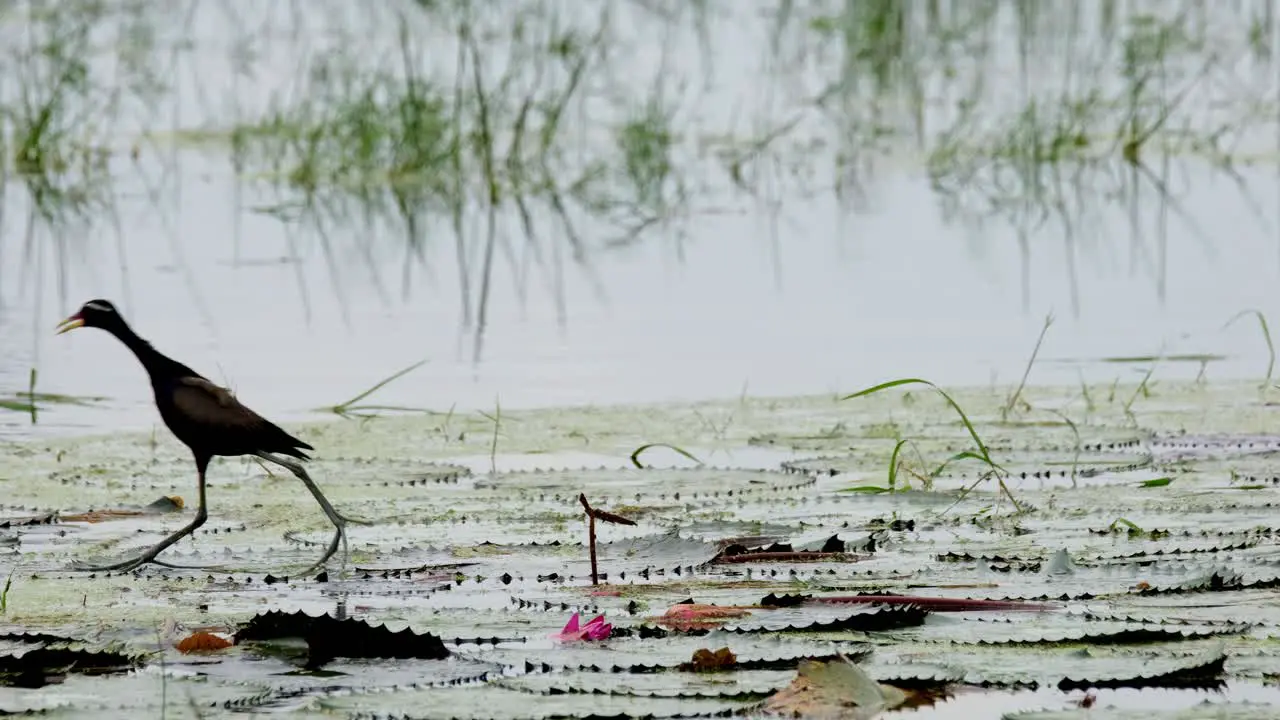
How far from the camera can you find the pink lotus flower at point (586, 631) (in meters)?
3.17

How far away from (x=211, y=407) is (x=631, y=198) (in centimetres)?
857

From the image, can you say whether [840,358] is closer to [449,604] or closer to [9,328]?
[9,328]

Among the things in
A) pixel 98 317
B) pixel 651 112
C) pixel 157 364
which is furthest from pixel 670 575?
pixel 651 112

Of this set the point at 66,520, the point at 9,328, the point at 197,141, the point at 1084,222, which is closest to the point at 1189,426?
the point at 66,520

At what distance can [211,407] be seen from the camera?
156 inches

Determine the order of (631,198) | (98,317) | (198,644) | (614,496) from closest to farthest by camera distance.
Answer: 1. (198,644)
2. (98,317)
3. (614,496)
4. (631,198)

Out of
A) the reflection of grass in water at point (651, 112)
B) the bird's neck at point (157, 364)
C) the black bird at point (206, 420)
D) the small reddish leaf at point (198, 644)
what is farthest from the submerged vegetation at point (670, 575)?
the reflection of grass in water at point (651, 112)

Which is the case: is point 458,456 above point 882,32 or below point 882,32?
below

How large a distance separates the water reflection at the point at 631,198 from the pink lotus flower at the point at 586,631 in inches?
118

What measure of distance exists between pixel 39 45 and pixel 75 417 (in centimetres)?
840

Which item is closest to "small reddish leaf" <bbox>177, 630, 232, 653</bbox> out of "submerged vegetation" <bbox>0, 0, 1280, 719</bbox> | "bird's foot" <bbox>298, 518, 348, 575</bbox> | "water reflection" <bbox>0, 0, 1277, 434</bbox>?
"submerged vegetation" <bbox>0, 0, 1280, 719</bbox>

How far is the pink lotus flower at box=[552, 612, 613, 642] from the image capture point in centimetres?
317

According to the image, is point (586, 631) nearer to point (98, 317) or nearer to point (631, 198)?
point (98, 317)

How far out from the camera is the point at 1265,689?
9.42 feet
